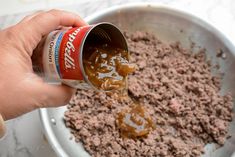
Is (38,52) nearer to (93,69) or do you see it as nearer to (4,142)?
(93,69)

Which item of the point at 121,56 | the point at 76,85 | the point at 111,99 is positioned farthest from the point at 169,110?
the point at 76,85

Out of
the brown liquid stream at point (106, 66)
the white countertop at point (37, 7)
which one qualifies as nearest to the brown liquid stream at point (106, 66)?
the brown liquid stream at point (106, 66)

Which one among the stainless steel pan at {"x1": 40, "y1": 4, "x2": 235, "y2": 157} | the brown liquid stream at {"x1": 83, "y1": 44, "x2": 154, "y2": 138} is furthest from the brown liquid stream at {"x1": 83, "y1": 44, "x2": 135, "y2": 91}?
the stainless steel pan at {"x1": 40, "y1": 4, "x2": 235, "y2": 157}

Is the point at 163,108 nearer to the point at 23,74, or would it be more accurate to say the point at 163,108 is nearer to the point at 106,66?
the point at 106,66

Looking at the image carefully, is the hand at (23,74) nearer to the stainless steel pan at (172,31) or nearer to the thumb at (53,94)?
the thumb at (53,94)

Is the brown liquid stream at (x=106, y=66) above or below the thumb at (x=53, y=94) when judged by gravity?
above

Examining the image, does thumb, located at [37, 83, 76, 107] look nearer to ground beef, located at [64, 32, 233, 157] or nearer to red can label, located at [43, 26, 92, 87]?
red can label, located at [43, 26, 92, 87]

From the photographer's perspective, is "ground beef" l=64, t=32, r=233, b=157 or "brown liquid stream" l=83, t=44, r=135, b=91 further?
"ground beef" l=64, t=32, r=233, b=157
